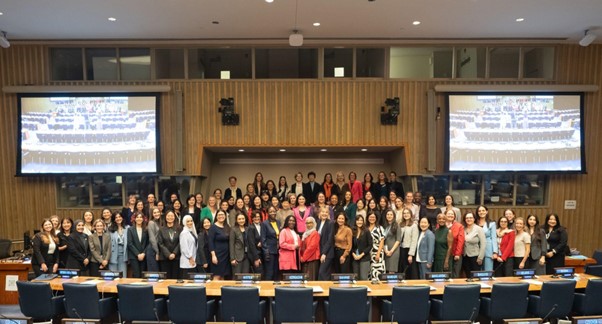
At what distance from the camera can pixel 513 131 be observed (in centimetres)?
882

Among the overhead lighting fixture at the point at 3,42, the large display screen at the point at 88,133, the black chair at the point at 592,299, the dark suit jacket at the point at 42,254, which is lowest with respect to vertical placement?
the black chair at the point at 592,299

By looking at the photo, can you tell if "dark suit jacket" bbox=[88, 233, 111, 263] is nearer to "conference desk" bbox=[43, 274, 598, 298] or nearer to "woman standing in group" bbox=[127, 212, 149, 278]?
"woman standing in group" bbox=[127, 212, 149, 278]

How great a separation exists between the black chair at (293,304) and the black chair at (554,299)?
281cm

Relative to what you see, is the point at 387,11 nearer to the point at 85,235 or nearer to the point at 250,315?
the point at 250,315

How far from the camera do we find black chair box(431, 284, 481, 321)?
Answer: 4.40 metres

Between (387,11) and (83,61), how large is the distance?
699 cm

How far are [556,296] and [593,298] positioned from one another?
505mm

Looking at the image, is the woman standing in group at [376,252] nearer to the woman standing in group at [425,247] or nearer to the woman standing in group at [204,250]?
the woman standing in group at [425,247]

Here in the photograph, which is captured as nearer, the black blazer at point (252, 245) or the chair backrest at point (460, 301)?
the chair backrest at point (460, 301)

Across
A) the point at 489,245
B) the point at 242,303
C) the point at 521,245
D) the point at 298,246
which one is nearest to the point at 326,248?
the point at 298,246

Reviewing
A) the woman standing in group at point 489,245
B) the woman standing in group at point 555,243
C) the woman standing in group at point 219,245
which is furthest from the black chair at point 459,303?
the woman standing in group at point 219,245

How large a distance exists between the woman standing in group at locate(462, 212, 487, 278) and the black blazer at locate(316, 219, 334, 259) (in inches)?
82.0

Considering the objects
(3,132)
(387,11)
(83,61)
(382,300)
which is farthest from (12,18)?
(382,300)

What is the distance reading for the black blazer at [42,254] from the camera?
219 inches
